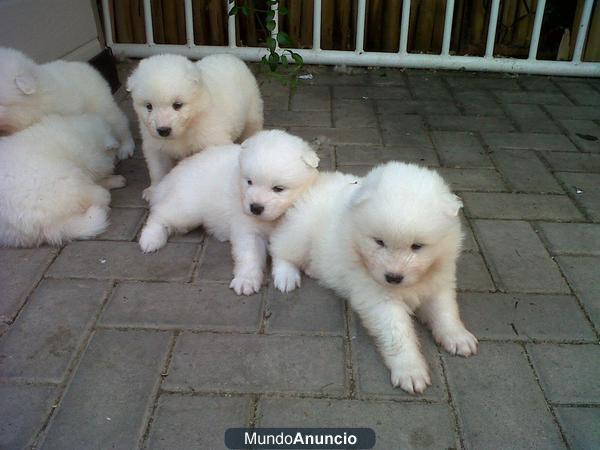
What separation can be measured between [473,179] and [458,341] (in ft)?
5.96

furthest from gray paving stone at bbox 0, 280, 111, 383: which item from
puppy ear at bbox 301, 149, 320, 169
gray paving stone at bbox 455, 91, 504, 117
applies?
gray paving stone at bbox 455, 91, 504, 117

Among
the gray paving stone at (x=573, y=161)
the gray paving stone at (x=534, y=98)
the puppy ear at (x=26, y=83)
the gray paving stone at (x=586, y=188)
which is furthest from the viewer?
the gray paving stone at (x=534, y=98)

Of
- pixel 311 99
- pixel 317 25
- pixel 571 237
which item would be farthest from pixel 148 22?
pixel 571 237

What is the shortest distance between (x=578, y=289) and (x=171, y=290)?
6.85ft

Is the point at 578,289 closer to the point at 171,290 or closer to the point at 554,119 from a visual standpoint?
the point at 171,290

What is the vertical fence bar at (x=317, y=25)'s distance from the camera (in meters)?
6.15

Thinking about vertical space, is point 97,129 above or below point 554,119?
above

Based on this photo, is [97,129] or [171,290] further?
[97,129]

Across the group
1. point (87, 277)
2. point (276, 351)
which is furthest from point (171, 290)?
point (276, 351)

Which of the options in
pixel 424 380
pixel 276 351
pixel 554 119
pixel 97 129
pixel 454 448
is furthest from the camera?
pixel 554 119

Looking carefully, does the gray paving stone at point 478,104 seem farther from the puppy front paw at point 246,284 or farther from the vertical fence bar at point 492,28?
the puppy front paw at point 246,284

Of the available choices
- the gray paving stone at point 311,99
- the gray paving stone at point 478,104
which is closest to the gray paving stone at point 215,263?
the gray paving stone at point 311,99

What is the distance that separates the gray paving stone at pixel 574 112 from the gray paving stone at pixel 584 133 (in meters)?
0.12

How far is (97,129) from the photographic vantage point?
13.1 ft
